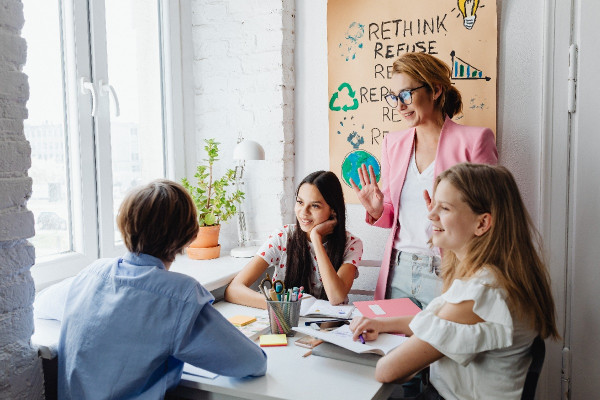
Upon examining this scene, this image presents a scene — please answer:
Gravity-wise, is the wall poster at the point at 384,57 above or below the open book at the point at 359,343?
above

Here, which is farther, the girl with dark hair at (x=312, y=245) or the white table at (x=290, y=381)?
the girl with dark hair at (x=312, y=245)

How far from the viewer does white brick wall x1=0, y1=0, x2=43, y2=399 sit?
1.24 m

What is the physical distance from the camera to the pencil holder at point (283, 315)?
60.5 inches

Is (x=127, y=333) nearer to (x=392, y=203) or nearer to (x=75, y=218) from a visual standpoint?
(x=75, y=218)

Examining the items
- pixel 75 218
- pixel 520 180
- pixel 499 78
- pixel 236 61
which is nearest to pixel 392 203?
pixel 520 180

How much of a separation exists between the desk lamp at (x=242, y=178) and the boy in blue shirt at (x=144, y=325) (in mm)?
994

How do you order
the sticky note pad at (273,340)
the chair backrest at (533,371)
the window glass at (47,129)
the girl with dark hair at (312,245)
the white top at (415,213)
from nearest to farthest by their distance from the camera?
the chair backrest at (533,371)
the sticky note pad at (273,340)
the window glass at (47,129)
the white top at (415,213)
the girl with dark hair at (312,245)

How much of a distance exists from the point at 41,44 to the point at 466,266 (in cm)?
166

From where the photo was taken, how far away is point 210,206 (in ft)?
8.04

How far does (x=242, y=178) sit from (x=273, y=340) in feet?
4.07

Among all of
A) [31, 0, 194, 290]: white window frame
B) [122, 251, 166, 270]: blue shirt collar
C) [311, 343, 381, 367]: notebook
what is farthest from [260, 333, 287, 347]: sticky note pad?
[31, 0, 194, 290]: white window frame

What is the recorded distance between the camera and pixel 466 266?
128 centimetres

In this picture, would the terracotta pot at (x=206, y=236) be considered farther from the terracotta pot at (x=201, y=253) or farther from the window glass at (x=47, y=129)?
the window glass at (x=47, y=129)

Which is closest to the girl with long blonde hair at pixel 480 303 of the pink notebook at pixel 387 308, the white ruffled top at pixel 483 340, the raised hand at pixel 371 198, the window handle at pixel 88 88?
the white ruffled top at pixel 483 340
